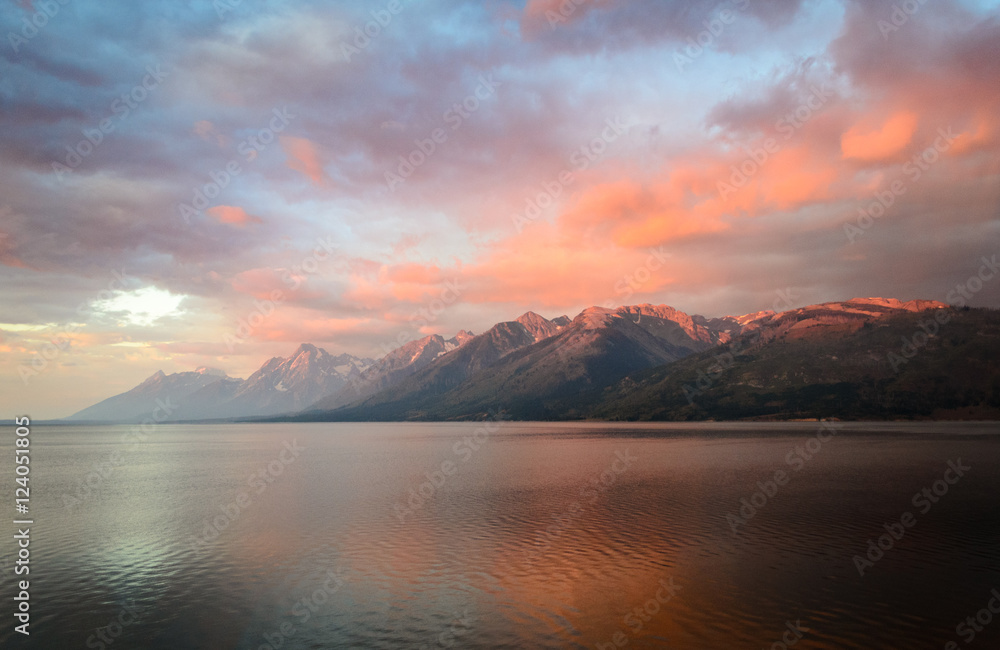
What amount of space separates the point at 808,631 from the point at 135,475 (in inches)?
5186

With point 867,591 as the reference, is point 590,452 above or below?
below

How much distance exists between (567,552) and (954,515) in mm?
44846

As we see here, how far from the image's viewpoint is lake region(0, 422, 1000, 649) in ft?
100

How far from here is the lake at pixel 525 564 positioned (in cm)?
3050

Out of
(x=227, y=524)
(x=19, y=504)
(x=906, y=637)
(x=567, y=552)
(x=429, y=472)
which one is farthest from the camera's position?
(x=429, y=472)

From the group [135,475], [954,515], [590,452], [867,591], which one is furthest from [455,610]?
[590,452]

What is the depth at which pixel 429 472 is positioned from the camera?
114688 millimetres

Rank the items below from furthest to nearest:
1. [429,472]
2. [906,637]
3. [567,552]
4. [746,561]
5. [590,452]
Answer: [590,452], [429,472], [567,552], [746,561], [906,637]

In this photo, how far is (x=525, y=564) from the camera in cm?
4397

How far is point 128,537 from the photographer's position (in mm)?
56438

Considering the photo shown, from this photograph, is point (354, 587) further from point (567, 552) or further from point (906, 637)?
point (906, 637)

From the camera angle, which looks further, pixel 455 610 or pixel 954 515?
pixel 954 515

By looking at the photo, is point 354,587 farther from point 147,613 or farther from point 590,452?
point 590,452

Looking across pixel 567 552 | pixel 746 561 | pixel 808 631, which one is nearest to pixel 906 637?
pixel 808 631
